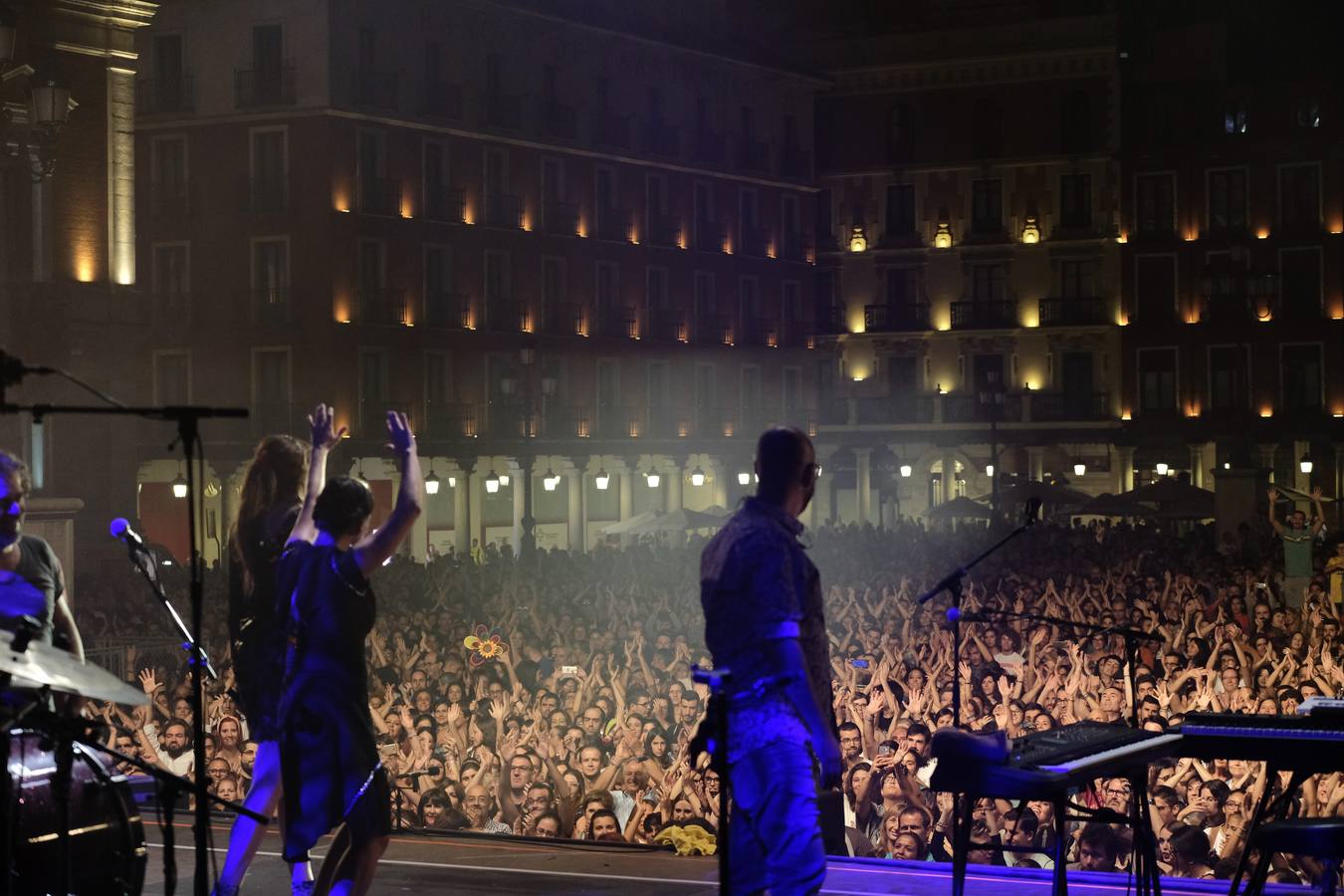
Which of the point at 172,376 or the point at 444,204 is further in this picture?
the point at 444,204

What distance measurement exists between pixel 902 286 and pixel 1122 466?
351cm

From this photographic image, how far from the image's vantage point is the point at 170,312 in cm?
1995

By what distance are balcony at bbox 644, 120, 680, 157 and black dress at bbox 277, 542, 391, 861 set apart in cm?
1854

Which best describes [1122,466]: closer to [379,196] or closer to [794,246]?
[794,246]

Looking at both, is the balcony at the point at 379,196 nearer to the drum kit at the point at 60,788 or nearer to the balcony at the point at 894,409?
the balcony at the point at 894,409

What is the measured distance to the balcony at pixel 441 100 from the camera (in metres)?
21.1

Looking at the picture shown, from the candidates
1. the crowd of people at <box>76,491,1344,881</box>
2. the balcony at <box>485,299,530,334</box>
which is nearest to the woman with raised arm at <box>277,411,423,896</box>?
the crowd of people at <box>76,491,1344,881</box>

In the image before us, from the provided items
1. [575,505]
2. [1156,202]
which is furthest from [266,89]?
[1156,202]

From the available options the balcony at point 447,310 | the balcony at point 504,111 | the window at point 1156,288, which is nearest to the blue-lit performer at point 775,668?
the balcony at point 447,310

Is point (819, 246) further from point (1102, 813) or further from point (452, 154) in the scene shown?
point (1102, 813)

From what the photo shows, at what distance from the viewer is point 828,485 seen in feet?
77.8

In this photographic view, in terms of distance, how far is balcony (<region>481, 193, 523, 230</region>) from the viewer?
21984mm

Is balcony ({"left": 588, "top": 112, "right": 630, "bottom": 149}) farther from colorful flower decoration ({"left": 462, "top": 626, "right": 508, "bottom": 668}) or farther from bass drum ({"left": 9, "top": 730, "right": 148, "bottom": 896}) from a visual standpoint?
bass drum ({"left": 9, "top": 730, "right": 148, "bottom": 896})

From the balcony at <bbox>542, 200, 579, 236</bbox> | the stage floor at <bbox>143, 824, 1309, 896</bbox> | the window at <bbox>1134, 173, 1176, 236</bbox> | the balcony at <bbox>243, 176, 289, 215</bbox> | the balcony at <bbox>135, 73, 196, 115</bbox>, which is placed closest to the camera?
the stage floor at <bbox>143, 824, 1309, 896</bbox>
